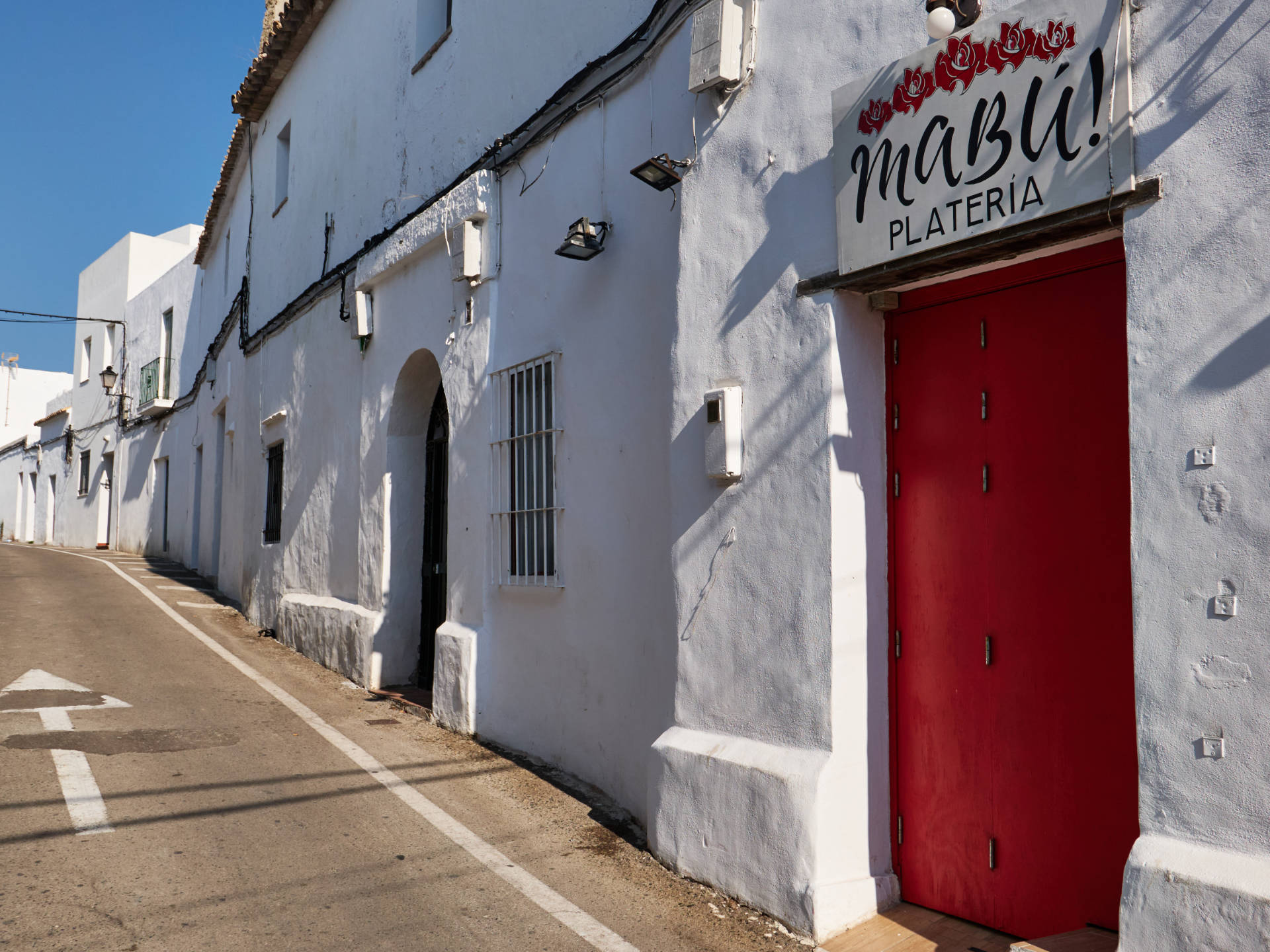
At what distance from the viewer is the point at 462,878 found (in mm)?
4641

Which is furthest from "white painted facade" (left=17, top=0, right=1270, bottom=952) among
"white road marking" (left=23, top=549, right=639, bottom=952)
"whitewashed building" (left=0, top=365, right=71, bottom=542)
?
"whitewashed building" (left=0, top=365, right=71, bottom=542)

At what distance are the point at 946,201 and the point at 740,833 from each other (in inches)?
112

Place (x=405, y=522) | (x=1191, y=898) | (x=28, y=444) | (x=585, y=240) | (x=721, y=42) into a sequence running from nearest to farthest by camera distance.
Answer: (x=1191, y=898) < (x=721, y=42) < (x=585, y=240) < (x=405, y=522) < (x=28, y=444)

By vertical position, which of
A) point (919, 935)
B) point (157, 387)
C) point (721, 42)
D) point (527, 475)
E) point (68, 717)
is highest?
point (157, 387)

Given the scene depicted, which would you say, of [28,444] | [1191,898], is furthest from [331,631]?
[28,444]

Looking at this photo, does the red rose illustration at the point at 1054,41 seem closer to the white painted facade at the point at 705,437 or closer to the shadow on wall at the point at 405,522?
the white painted facade at the point at 705,437

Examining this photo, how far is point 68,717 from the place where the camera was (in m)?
7.20

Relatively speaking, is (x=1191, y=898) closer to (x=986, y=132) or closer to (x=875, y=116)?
(x=986, y=132)

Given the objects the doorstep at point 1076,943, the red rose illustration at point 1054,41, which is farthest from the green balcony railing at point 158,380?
the doorstep at point 1076,943

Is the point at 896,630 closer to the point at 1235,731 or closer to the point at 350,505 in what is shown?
the point at 1235,731

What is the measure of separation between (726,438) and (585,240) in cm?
195

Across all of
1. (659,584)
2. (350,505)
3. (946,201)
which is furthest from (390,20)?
(946,201)

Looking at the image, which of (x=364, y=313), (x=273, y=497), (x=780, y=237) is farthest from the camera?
(x=273, y=497)

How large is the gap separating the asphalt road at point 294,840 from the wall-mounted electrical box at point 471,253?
3444 mm
